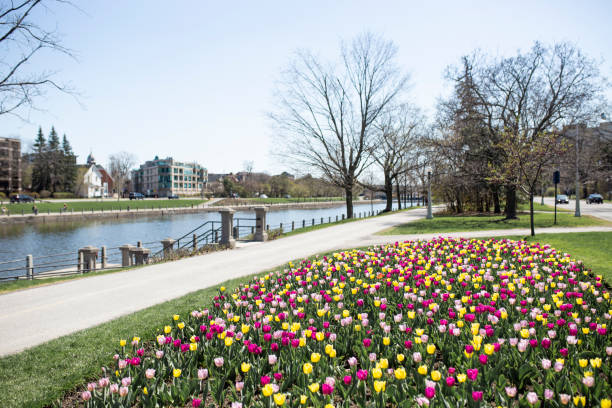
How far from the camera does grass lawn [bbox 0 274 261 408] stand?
3.69 m

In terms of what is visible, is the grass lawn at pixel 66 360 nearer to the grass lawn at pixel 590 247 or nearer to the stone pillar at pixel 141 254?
the grass lawn at pixel 590 247

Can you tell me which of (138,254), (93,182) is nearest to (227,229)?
(138,254)

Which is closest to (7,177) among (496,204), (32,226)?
(32,226)

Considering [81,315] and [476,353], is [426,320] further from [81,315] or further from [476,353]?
[81,315]

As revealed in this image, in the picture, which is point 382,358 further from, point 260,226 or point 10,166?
point 10,166

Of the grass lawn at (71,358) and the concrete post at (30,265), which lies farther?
the concrete post at (30,265)

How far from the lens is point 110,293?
806 cm

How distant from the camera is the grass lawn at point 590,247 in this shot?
25.4ft

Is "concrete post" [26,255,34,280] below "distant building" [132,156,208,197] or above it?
below

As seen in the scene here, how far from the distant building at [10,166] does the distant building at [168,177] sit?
43.2 meters

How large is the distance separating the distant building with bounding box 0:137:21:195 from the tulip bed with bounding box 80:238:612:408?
91355mm

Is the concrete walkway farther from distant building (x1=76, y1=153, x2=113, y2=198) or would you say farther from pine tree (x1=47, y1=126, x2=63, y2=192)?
distant building (x1=76, y1=153, x2=113, y2=198)

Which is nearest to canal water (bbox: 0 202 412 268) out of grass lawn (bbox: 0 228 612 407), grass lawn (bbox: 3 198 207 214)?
grass lawn (bbox: 3 198 207 214)

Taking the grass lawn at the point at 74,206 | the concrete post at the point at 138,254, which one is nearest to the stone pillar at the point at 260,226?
the concrete post at the point at 138,254
